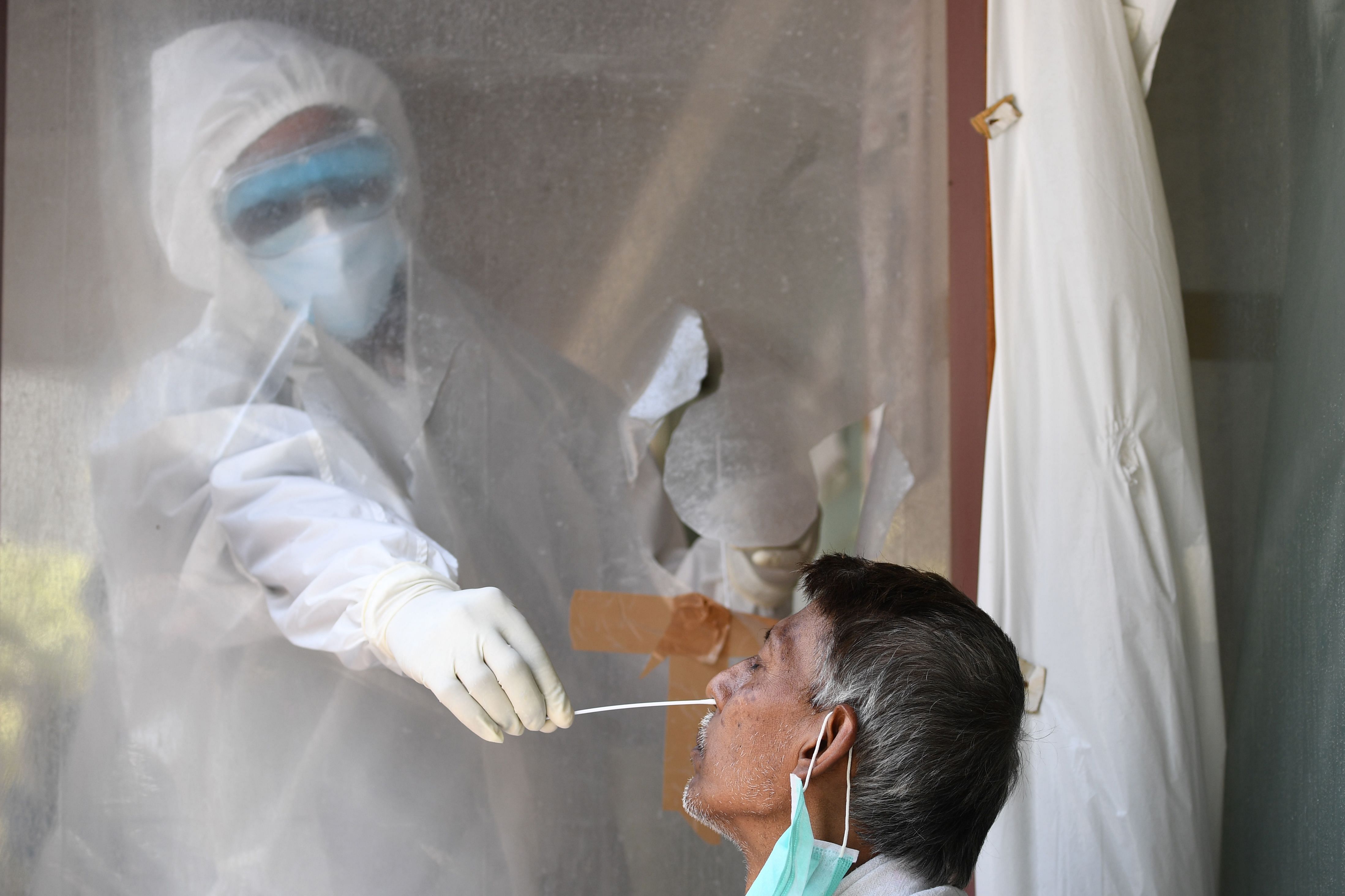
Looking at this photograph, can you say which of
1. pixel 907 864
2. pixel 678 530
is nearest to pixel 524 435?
pixel 678 530

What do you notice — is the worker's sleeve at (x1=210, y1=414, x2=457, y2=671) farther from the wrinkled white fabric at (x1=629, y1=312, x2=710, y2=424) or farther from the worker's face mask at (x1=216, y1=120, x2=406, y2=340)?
the wrinkled white fabric at (x1=629, y1=312, x2=710, y2=424)

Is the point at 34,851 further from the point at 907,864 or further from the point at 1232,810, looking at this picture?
the point at 1232,810

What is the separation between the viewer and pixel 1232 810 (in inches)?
62.3

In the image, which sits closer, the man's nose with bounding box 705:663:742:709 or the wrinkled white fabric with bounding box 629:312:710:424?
the man's nose with bounding box 705:663:742:709

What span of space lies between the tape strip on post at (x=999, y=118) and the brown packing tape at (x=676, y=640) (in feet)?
2.70

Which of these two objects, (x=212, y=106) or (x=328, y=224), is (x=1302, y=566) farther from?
(x=212, y=106)

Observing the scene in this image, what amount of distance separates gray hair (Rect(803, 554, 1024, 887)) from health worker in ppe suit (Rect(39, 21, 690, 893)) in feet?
2.03

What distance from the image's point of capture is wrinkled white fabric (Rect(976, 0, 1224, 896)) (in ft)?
4.51

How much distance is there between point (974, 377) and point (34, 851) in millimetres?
1632

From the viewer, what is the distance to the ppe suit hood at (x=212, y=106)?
163 centimetres

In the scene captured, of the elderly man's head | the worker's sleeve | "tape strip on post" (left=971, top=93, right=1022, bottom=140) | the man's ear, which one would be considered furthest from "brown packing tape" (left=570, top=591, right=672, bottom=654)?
"tape strip on post" (left=971, top=93, right=1022, bottom=140)

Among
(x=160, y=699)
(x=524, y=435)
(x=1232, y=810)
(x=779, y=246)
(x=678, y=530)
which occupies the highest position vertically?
(x=779, y=246)

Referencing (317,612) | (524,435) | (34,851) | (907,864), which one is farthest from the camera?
(524,435)

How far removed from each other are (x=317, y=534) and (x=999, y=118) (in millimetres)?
1141
